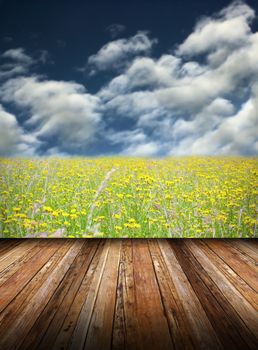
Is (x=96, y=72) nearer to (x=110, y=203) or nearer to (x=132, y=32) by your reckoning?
(x=132, y=32)

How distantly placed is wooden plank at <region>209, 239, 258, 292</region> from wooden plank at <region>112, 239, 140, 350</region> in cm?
67

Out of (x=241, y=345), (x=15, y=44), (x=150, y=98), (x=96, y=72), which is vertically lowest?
(x=241, y=345)

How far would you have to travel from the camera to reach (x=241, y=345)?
4.10ft

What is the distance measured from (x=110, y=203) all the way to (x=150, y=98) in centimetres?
118

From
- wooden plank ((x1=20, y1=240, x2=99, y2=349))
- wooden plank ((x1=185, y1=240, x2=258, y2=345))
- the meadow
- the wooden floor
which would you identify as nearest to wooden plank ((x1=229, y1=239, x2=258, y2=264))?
the wooden floor

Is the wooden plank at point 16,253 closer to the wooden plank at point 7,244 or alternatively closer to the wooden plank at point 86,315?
the wooden plank at point 7,244

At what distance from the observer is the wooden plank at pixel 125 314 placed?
127 centimetres

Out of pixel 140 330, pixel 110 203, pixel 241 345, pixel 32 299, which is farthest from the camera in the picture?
pixel 110 203

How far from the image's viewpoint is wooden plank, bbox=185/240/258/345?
143cm

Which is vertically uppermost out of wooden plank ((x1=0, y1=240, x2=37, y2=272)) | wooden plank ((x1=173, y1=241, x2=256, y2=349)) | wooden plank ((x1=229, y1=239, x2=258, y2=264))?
wooden plank ((x1=0, y1=240, x2=37, y2=272))

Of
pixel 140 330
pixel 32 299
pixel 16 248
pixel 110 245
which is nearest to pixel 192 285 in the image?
pixel 140 330

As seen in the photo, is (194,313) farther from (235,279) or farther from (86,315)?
(235,279)

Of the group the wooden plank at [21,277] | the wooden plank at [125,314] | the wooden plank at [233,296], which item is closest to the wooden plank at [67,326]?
the wooden plank at [125,314]

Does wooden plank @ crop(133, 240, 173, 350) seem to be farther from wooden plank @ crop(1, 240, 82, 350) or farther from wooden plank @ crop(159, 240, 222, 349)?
wooden plank @ crop(1, 240, 82, 350)
